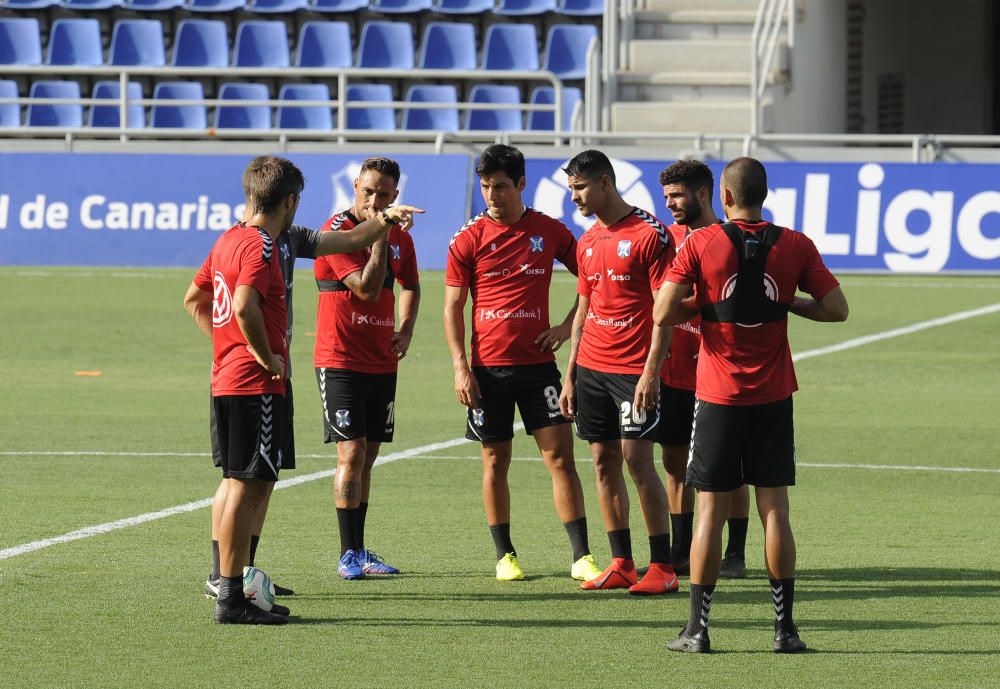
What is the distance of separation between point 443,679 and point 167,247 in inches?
715

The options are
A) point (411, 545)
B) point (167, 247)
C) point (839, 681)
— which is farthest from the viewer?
point (167, 247)

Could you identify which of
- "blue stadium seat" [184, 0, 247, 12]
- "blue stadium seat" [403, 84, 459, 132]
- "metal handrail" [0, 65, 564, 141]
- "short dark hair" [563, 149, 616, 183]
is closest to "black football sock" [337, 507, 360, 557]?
"short dark hair" [563, 149, 616, 183]

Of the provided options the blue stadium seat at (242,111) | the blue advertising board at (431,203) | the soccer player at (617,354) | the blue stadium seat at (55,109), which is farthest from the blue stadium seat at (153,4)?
the soccer player at (617,354)

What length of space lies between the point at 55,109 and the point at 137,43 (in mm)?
1931

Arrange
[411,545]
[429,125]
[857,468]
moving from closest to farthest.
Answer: [411,545] < [857,468] < [429,125]

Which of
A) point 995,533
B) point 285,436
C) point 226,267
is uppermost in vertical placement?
point 226,267

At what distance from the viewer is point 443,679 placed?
5.95 metres

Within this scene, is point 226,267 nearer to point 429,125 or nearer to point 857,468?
point 857,468

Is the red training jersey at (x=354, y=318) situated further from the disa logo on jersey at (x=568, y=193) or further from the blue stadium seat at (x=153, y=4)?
the blue stadium seat at (x=153, y=4)

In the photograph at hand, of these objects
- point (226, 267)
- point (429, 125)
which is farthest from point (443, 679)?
point (429, 125)

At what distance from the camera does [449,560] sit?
814 cm

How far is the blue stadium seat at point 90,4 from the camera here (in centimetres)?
2995

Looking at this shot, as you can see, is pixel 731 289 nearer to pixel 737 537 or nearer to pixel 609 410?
pixel 609 410

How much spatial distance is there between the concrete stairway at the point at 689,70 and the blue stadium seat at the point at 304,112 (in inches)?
194
